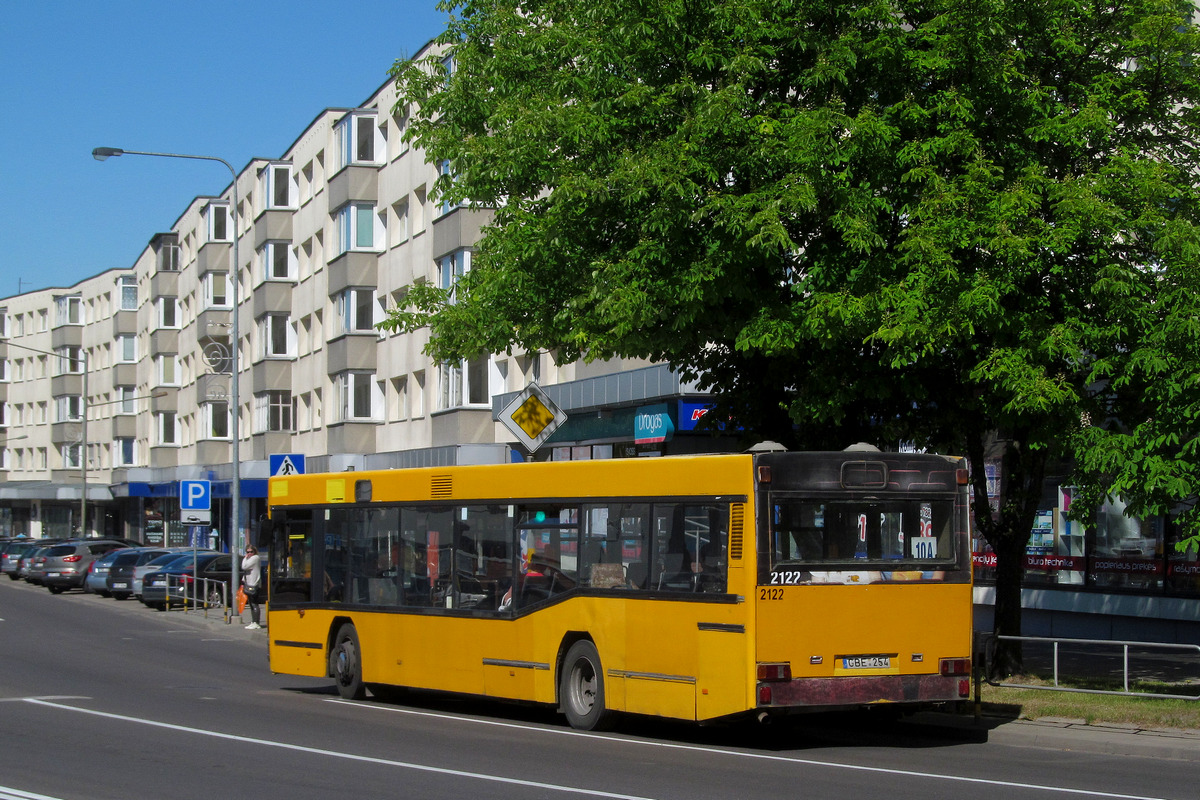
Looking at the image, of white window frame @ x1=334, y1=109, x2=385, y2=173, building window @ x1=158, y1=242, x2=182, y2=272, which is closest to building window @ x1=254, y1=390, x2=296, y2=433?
white window frame @ x1=334, y1=109, x2=385, y2=173

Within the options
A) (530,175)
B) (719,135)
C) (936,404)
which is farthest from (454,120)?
(936,404)

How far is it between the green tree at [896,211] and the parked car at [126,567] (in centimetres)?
2878

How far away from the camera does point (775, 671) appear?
40.4 ft

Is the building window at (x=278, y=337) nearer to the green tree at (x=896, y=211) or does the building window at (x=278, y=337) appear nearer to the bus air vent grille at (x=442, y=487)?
the green tree at (x=896, y=211)

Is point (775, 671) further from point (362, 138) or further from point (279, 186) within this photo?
point (279, 186)

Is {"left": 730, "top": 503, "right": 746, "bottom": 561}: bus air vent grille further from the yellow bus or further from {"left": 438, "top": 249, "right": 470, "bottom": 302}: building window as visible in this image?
{"left": 438, "top": 249, "right": 470, "bottom": 302}: building window

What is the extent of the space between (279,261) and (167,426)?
23416 mm

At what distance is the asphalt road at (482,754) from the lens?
34.2 feet

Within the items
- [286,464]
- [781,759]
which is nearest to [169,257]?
[286,464]

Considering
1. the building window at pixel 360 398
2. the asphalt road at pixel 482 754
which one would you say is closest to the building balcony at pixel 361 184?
the building window at pixel 360 398

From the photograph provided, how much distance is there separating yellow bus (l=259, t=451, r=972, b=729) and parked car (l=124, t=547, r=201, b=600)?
25660 millimetres

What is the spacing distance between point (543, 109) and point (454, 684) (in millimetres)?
6501

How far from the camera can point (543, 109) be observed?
1627 centimetres

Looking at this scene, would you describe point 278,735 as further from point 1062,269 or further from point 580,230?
point 1062,269
